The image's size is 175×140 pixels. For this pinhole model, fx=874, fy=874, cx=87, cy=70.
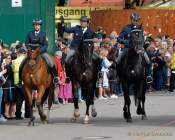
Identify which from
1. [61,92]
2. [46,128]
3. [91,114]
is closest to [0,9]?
[61,92]

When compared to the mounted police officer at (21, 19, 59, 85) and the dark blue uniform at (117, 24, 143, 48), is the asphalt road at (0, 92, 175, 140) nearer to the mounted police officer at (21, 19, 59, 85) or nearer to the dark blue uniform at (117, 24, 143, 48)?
the mounted police officer at (21, 19, 59, 85)

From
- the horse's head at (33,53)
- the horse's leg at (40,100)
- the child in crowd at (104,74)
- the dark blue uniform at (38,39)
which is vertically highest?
the dark blue uniform at (38,39)

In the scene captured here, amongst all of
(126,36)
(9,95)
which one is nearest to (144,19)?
(9,95)

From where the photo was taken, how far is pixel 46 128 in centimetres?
2164

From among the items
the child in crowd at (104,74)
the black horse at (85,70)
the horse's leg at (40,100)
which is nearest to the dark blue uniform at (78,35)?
the black horse at (85,70)

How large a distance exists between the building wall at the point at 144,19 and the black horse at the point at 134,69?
21.4 meters

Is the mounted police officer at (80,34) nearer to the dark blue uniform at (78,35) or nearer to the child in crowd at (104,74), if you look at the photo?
the dark blue uniform at (78,35)

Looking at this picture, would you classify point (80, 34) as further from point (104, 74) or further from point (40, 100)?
point (104, 74)

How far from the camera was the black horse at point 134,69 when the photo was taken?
2252 cm

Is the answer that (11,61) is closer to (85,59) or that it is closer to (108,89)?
(85,59)

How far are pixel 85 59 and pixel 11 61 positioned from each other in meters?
3.69

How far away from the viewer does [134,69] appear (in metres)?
23.1

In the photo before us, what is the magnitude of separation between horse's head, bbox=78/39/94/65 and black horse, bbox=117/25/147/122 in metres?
0.99

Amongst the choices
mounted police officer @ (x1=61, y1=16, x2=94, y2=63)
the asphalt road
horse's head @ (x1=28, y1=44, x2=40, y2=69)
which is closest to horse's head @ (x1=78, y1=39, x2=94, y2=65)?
mounted police officer @ (x1=61, y1=16, x2=94, y2=63)
